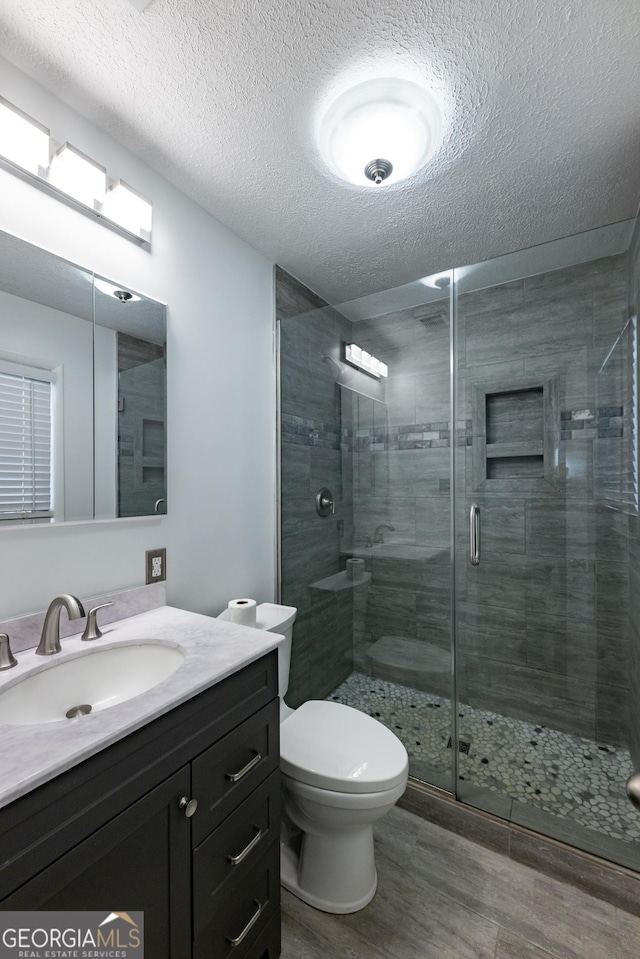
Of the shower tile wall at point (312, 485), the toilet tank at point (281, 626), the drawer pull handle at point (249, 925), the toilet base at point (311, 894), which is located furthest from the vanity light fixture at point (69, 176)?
the toilet base at point (311, 894)

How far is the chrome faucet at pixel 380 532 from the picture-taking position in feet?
7.10

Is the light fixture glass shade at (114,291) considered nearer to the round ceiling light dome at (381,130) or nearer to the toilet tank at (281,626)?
the round ceiling light dome at (381,130)

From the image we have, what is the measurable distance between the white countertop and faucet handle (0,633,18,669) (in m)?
0.02

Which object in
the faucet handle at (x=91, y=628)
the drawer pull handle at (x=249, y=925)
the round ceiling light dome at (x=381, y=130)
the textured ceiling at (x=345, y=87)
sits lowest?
the drawer pull handle at (x=249, y=925)

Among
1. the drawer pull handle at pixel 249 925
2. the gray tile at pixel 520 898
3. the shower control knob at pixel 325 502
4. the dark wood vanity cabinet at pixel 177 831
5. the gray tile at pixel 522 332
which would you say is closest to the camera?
the dark wood vanity cabinet at pixel 177 831

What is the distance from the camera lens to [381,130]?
4.20 feet

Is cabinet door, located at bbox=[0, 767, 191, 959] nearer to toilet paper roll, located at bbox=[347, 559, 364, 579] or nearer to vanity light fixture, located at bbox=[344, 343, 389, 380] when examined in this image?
toilet paper roll, located at bbox=[347, 559, 364, 579]

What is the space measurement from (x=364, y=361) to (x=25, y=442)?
1.56m

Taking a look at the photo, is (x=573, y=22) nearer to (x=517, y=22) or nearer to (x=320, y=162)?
(x=517, y=22)

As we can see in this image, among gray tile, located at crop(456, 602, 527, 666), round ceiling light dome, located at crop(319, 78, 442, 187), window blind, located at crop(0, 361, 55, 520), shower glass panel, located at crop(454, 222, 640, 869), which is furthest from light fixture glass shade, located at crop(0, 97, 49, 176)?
gray tile, located at crop(456, 602, 527, 666)

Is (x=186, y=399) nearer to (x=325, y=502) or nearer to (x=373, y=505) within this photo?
(x=325, y=502)

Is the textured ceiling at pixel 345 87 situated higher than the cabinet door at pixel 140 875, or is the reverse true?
the textured ceiling at pixel 345 87

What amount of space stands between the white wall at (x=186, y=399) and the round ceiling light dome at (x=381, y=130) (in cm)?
64

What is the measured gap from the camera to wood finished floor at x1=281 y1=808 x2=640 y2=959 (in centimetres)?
119
